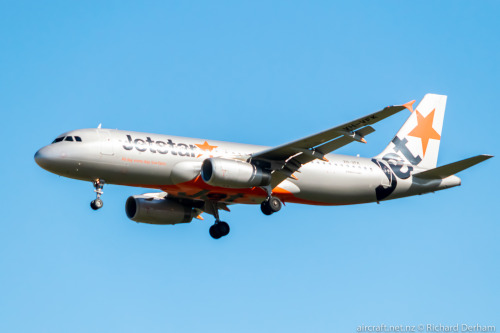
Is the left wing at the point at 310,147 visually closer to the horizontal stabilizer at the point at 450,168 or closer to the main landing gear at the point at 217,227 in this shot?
the main landing gear at the point at 217,227

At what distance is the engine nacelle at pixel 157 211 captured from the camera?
42.2m

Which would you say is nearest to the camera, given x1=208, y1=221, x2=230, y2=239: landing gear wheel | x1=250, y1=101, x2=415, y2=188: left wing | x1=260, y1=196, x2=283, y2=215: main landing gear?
x1=250, y1=101, x2=415, y2=188: left wing

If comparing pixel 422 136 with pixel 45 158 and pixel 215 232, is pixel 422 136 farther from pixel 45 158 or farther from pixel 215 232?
pixel 45 158

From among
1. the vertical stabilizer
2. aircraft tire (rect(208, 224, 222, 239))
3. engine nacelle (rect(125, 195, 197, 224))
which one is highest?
the vertical stabilizer

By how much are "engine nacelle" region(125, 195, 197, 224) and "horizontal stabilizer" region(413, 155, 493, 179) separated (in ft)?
42.2

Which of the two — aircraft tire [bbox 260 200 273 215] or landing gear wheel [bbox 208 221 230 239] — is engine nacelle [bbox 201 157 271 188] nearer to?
aircraft tire [bbox 260 200 273 215]

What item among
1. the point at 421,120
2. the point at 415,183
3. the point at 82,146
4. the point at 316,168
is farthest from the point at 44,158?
the point at 421,120

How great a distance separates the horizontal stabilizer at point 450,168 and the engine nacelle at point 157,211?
12859 mm

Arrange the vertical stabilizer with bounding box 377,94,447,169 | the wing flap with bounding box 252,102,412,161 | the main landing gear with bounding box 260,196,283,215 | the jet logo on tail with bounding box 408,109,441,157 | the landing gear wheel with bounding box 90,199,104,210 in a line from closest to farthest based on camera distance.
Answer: the wing flap with bounding box 252,102,412,161, the landing gear wheel with bounding box 90,199,104,210, the main landing gear with bounding box 260,196,283,215, the vertical stabilizer with bounding box 377,94,447,169, the jet logo on tail with bounding box 408,109,441,157

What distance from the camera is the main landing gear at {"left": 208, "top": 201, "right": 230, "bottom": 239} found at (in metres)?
41.9

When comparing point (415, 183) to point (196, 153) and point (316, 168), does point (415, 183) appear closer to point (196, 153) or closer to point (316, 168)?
point (316, 168)

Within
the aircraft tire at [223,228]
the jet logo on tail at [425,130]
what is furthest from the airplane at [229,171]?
the jet logo on tail at [425,130]

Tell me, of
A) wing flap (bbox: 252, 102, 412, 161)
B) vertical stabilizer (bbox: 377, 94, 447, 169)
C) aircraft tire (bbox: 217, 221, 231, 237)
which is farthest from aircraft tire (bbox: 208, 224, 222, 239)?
vertical stabilizer (bbox: 377, 94, 447, 169)

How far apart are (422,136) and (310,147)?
12463 millimetres
